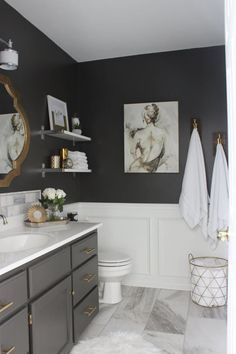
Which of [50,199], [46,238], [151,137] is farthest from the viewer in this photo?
[151,137]

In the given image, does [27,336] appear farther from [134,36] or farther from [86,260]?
[134,36]

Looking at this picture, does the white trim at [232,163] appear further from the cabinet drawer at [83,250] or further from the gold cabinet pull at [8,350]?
the cabinet drawer at [83,250]

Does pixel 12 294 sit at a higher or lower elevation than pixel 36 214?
lower

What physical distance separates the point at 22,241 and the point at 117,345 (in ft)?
3.31

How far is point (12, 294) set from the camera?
145cm

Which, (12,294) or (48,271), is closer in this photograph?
(12,294)

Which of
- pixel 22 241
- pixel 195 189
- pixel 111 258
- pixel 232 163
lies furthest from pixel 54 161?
pixel 232 163

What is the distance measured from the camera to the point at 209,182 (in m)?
3.13

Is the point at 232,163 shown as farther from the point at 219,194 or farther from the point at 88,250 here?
the point at 219,194

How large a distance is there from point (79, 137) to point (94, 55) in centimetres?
96

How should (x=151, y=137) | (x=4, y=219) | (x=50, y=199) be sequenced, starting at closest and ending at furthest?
(x=4, y=219)
(x=50, y=199)
(x=151, y=137)

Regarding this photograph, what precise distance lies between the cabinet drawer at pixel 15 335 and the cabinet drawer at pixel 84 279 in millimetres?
579

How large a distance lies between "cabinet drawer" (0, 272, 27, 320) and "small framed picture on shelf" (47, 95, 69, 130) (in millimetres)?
1612

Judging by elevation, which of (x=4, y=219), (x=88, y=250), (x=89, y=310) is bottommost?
(x=89, y=310)
